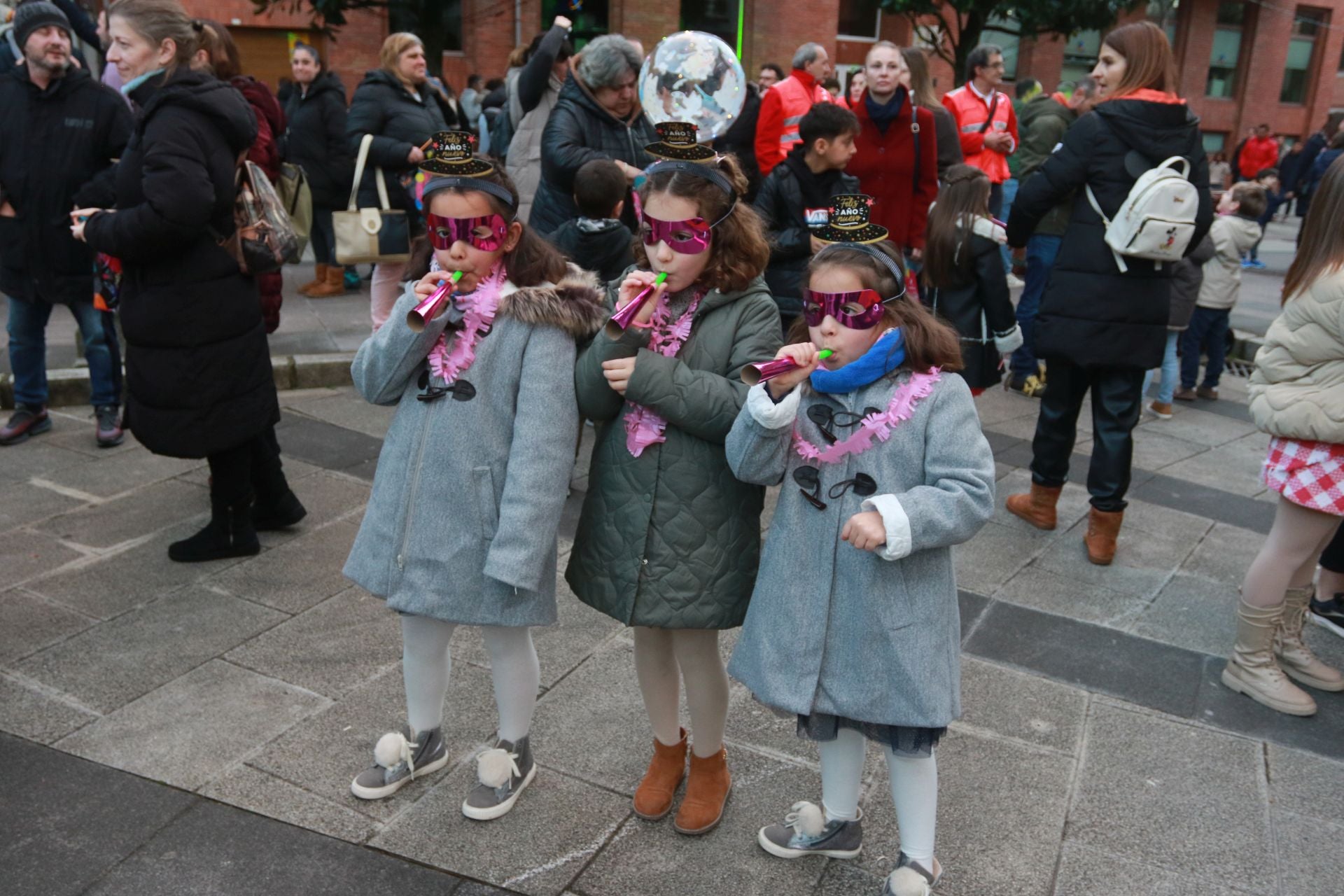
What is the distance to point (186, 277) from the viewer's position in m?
3.96

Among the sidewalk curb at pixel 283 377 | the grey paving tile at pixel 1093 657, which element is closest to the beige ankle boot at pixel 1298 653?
the grey paving tile at pixel 1093 657

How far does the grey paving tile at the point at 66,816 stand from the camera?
259 cm

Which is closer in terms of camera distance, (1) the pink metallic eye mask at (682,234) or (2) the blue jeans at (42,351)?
(1) the pink metallic eye mask at (682,234)

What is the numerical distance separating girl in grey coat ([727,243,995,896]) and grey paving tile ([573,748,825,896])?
17.0 inches

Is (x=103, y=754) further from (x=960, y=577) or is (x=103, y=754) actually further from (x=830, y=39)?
(x=830, y=39)

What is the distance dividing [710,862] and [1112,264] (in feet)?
9.88

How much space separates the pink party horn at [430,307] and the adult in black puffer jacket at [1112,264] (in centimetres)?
287

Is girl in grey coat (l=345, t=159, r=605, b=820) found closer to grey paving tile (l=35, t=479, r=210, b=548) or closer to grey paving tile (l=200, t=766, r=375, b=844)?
grey paving tile (l=200, t=766, r=375, b=844)

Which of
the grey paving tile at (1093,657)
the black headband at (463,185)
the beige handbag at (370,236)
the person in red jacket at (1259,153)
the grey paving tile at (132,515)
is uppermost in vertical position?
the black headband at (463,185)

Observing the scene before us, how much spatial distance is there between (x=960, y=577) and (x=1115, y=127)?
74.1 inches

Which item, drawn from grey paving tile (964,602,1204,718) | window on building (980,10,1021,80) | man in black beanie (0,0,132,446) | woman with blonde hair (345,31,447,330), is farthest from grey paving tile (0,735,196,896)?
window on building (980,10,1021,80)

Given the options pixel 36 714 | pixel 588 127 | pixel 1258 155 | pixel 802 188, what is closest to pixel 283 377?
pixel 588 127

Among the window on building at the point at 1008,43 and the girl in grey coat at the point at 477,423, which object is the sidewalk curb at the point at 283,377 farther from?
the window on building at the point at 1008,43

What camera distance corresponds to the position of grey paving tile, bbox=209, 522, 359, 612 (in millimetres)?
4023
